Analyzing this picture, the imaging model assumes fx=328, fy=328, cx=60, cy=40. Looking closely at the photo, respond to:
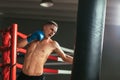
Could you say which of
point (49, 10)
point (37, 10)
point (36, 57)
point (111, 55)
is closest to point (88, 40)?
point (36, 57)

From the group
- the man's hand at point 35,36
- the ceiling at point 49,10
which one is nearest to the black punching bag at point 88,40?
the man's hand at point 35,36

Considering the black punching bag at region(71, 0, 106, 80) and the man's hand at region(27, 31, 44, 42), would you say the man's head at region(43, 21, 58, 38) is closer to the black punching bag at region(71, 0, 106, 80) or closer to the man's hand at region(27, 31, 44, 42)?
the man's hand at region(27, 31, 44, 42)

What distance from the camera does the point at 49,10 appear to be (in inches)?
322

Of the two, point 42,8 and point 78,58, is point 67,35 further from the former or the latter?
point 78,58

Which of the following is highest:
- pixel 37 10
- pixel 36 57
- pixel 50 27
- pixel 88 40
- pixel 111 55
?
pixel 37 10

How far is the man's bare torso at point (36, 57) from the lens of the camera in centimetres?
394

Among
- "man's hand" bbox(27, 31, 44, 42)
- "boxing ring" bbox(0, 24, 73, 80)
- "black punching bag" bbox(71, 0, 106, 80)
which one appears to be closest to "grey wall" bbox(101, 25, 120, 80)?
"boxing ring" bbox(0, 24, 73, 80)

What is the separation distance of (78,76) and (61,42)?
6210mm

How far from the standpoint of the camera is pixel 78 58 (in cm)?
265

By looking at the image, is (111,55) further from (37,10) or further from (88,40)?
(88,40)

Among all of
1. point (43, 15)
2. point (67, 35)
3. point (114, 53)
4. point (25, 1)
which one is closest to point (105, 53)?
point (114, 53)

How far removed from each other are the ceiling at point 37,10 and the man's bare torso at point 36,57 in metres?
3.34

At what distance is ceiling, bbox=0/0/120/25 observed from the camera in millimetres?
7532

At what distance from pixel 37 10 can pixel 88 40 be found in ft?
18.8
